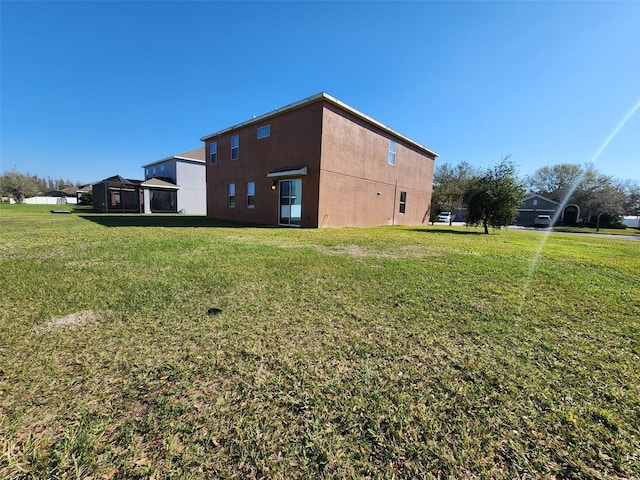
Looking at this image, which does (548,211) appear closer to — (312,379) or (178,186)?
(178,186)

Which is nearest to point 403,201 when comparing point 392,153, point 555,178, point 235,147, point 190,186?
point 392,153

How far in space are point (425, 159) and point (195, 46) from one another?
1594 cm

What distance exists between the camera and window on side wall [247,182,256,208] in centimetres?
1553

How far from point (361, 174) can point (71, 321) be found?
13.3 meters

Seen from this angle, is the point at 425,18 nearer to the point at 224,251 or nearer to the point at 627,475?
the point at 224,251

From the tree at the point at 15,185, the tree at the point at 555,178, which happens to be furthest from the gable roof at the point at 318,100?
the tree at the point at 15,185

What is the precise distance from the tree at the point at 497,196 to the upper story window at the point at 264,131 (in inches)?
438

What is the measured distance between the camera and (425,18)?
31.2 feet

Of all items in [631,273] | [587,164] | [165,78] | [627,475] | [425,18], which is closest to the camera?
[627,475]

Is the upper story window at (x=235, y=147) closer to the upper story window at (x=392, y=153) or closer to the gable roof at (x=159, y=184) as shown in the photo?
the upper story window at (x=392, y=153)

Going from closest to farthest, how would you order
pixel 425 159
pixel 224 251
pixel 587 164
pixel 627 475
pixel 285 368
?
pixel 627 475 → pixel 285 368 → pixel 224 251 → pixel 425 159 → pixel 587 164

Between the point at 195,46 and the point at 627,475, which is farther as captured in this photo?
the point at 195,46

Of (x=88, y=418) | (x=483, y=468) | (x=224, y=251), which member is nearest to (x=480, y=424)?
(x=483, y=468)

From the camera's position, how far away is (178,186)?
27.2m
